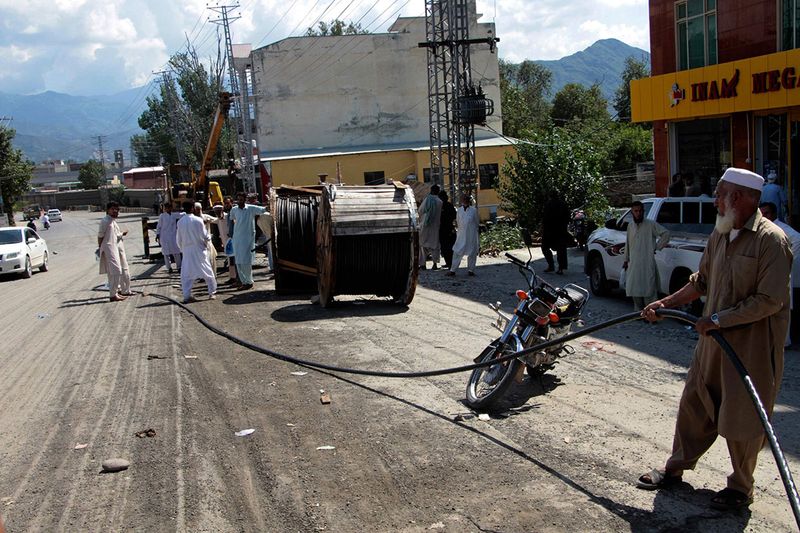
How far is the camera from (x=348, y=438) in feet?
21.3

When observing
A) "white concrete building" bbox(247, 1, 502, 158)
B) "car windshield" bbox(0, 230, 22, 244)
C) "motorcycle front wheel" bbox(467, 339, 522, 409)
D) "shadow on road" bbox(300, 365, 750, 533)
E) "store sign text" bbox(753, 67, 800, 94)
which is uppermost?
"white concrete building" bbox(247, 1, 502, 158)

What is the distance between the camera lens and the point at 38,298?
1802cm

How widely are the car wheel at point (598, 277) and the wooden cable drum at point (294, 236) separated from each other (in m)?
4.91

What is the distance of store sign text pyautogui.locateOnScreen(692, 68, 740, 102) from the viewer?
59.9 ft

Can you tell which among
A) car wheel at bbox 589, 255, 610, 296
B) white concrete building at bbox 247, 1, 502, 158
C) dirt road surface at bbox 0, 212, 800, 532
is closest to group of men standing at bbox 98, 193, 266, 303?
dirt road surface at bbox 0, 212, 800, 532

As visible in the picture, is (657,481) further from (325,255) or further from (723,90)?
(723,90)

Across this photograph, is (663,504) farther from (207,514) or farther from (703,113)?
(703,113)

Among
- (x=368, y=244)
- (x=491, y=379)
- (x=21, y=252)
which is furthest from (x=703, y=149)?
(x=21, y=252)

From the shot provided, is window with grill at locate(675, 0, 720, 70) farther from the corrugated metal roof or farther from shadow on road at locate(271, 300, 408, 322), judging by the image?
the corrugated metal roof

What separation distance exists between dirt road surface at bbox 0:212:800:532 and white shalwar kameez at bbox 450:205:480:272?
5.68 meters

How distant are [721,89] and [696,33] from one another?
2.70 metres

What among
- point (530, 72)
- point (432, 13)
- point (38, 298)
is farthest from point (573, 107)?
point (38, 298)

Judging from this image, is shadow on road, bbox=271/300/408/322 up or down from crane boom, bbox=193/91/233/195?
down

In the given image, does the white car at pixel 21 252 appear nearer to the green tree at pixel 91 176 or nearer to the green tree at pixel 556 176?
the green tree at pixel 556 176
